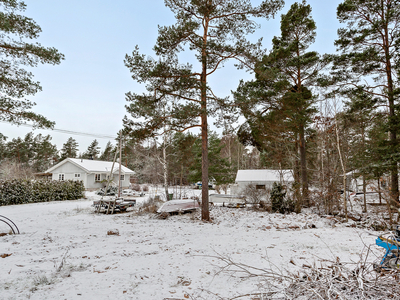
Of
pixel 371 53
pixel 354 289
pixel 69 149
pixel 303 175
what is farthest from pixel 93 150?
pixel 354 289

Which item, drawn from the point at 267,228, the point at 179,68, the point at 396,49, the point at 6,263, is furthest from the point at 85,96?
the point at 396,49

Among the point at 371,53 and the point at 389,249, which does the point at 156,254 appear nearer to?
the point at 389,249

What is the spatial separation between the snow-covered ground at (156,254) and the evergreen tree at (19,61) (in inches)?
163

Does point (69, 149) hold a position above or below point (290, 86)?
below

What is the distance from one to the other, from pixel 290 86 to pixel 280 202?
6.24 meters

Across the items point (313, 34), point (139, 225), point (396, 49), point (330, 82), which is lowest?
point (139, 225)

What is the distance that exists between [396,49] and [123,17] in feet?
40.3

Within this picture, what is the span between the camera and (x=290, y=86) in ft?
38.8

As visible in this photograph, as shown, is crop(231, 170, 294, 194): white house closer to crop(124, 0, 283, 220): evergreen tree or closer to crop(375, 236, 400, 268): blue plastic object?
crop(124, 0, 283, 220): evergreen tree

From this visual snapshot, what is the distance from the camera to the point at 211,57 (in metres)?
9.61

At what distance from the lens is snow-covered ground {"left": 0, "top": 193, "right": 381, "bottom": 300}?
132 inches

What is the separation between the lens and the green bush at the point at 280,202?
37.1 ft

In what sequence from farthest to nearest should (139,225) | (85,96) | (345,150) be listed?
(85,96) → (345,150) → (139,225)

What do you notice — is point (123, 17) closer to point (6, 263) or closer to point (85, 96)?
point (85, 96)
